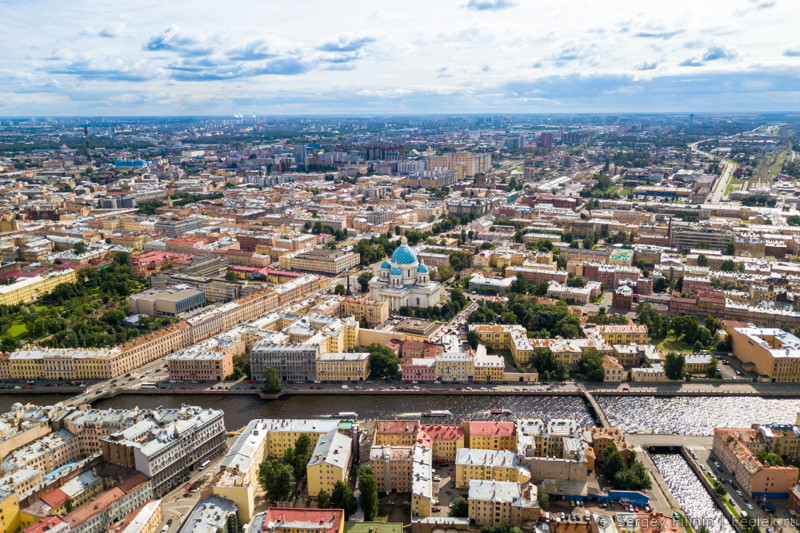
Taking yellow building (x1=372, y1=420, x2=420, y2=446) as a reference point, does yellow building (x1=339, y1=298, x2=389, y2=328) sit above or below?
above

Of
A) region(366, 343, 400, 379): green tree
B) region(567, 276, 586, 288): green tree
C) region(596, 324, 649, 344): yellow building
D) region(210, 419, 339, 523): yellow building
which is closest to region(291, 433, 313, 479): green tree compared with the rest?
region(210, 419, 339, 523): yellow building

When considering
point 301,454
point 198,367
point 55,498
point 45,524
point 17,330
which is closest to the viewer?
point 45,524

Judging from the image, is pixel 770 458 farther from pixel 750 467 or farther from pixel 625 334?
pixel 625 334

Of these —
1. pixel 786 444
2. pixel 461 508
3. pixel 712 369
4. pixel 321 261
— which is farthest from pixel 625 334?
pixel 321 261

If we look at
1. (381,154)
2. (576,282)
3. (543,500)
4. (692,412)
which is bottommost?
(692,412)

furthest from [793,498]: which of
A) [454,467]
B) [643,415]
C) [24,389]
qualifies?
[24,389]

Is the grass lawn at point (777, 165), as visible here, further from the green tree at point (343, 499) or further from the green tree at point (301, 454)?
the green tree at point (343, 499)

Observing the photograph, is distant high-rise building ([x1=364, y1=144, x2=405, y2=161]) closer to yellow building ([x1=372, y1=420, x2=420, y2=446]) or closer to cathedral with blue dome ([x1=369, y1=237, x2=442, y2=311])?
cathedral with blue dome ([x1=369, y1=237, x2=442, y2=311])
